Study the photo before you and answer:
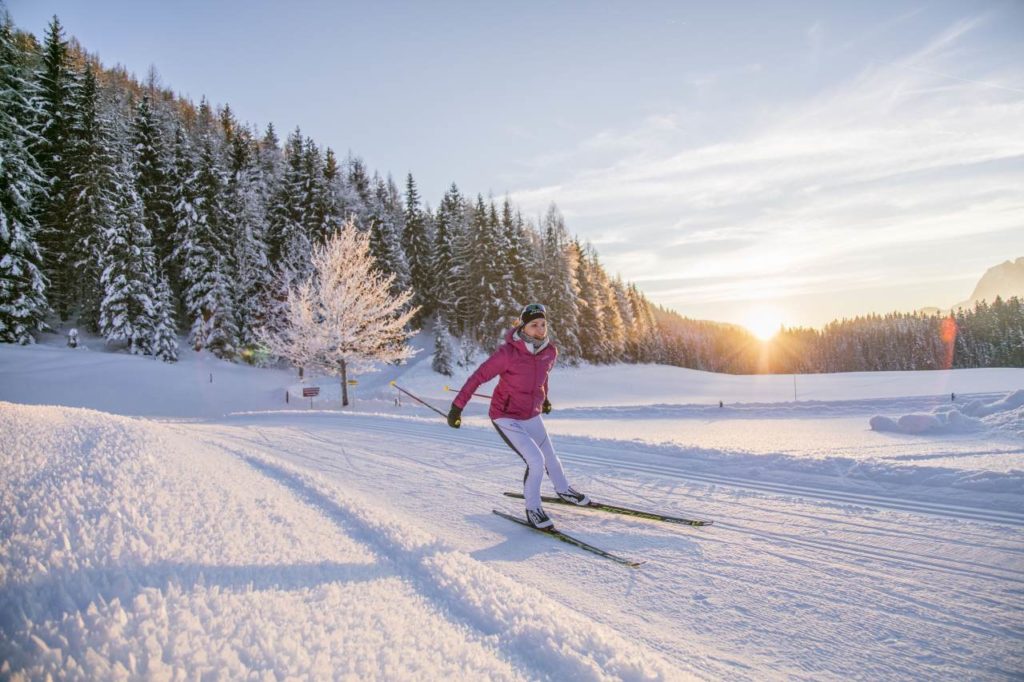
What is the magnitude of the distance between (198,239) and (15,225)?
9.89m

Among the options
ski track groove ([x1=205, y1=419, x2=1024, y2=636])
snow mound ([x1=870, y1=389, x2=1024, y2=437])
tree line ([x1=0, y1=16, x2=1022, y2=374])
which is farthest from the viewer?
tree line ([x1=0, y1=16, x2=1022, y2=374])

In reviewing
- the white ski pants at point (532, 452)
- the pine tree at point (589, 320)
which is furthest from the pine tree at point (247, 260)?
the white ski pants at point (532, 452)

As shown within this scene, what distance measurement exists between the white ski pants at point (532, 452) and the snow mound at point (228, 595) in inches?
54.6

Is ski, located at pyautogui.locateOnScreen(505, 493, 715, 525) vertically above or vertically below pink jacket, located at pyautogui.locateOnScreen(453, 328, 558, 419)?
below

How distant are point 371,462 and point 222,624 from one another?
6.36m

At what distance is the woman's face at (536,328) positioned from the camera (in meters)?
5.05

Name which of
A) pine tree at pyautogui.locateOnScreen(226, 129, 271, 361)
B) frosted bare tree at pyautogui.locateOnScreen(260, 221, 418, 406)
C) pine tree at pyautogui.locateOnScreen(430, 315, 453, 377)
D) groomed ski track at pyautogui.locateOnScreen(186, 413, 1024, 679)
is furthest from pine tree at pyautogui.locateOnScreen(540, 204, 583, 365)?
groomed ski track at pyautogui.locateOnScreen(186, 413, 1024, 679)

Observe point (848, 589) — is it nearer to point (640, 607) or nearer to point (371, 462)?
point (640, 607)

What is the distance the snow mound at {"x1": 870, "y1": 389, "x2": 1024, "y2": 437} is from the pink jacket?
12146mm

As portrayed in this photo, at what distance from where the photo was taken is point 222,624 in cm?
189

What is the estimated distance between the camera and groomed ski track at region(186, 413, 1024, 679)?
2.76 m

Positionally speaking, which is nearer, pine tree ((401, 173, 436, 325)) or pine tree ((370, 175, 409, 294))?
pine tree ((370, 175, 409, 294))

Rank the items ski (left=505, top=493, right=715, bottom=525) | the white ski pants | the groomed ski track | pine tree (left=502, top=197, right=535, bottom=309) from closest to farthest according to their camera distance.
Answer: the groomed ski track
ski (left=505, top=493, right=715, bottom=525)
the white ski pants
pine tree (left=502, top=197, right=535, bottom=309)

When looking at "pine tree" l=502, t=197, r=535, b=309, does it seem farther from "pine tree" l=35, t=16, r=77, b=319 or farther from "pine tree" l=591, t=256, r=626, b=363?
"pine tree" l=35, t=16, r=77, b=319
